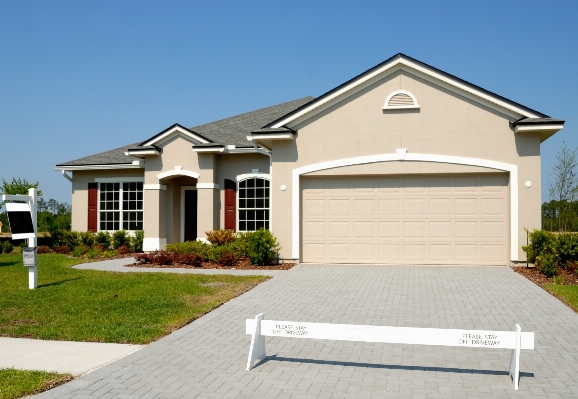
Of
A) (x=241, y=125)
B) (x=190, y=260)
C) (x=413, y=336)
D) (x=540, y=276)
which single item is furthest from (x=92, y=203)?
(x=413, y=336)

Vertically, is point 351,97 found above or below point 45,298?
above

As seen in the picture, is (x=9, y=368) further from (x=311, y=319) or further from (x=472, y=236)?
(x=472, y=236)

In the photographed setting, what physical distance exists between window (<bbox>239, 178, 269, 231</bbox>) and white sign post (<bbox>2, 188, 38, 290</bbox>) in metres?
8.52

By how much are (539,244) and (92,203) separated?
16918 mm

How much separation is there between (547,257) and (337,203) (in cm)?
578

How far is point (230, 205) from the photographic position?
20312 mm

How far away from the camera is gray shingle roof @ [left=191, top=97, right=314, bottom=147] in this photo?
2100 cm

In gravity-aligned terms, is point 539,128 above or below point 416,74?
below

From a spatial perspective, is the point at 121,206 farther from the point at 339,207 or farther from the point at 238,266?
the point at 339,207

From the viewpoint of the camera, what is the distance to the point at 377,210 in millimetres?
16172

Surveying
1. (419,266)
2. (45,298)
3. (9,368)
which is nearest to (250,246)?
(419,266)

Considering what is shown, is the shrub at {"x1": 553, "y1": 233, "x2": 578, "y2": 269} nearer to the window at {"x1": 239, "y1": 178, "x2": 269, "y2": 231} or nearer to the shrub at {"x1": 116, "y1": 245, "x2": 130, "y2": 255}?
the window at {"x1": 239, "y1": 178, "x2": 269, "y2": 231}

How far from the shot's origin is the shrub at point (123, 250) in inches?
835

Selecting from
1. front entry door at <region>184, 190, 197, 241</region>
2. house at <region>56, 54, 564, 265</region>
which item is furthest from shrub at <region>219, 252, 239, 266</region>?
front entry door at <region>184, 190, 197, 241</region>
